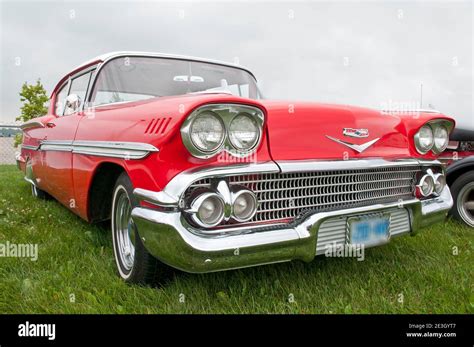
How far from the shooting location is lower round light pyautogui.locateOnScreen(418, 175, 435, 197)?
2.66 metres

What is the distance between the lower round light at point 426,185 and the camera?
2.66 m

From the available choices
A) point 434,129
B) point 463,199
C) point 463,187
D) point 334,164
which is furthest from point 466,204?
point 334,164

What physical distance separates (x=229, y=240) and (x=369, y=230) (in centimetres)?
88

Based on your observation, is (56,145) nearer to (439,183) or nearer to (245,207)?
(245,207)

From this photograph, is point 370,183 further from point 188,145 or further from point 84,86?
point 84,86

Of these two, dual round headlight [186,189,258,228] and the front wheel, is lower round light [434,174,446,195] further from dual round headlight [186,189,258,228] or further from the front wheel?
the front wheel

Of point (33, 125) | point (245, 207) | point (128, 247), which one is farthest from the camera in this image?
point (33, 125)

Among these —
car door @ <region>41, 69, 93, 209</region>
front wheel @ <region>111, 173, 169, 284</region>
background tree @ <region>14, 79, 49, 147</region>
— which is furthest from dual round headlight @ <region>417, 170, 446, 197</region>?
background tree @ <region>14, 79, 49, 147</region>

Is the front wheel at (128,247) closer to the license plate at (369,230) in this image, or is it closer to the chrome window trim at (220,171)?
the chrome window trim at (220,171)

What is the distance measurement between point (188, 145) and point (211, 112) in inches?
7.4

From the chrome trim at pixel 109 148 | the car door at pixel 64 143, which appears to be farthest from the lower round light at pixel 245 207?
the car door at pixel 64 143

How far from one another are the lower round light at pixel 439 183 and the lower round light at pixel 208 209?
5.69ft

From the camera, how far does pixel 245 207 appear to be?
73.7 inches
